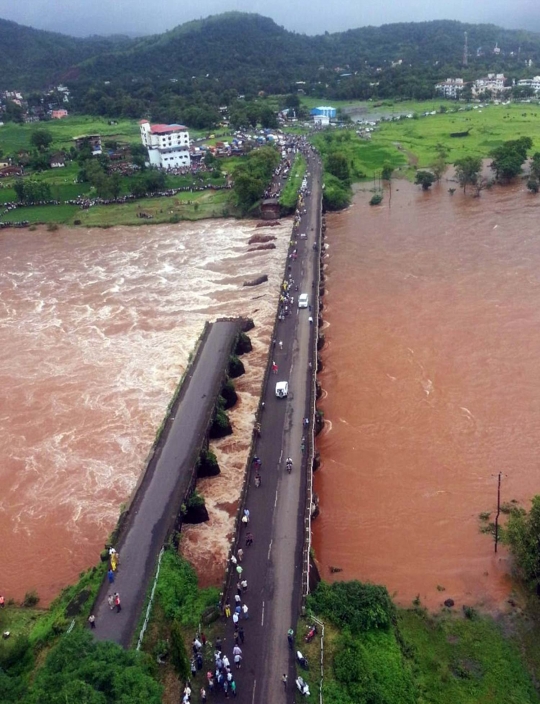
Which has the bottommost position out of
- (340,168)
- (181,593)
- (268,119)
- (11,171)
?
(181,593)

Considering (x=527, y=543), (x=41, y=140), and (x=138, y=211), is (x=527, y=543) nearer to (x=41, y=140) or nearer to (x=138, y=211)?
(x=138, y=211)

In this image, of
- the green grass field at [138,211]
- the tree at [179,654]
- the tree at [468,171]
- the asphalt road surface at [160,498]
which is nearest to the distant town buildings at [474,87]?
the tree at [468,171]

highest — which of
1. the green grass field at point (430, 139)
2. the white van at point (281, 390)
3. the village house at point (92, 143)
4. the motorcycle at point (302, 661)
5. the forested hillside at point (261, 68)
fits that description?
the forested hillside at point (261, 68)

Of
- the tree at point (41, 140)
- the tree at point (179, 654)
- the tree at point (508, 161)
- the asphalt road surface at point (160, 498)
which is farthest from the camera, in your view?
the tree at point (41, 140)

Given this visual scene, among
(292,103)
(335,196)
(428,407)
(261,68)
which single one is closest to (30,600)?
(428,407)

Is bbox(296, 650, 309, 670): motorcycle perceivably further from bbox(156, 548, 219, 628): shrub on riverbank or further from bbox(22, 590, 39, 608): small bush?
bbox(22, 590, 39, 608): small bush

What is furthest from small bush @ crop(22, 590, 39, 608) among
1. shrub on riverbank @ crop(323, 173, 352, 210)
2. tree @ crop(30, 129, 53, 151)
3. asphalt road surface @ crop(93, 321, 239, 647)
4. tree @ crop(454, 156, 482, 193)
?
tree @ crop(30, 129, 53, 151)

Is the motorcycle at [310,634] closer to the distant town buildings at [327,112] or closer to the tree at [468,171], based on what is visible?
the tree at [468,171]
